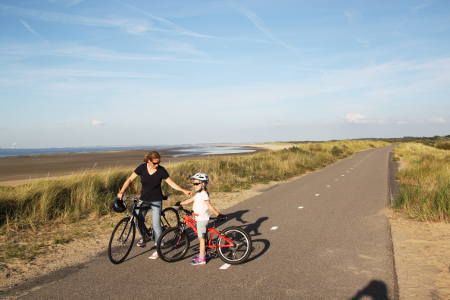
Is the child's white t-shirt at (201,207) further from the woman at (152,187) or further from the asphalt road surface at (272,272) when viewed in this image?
the asphalt road surface at (272,272)

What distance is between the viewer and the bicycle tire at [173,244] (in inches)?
227

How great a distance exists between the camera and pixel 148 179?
20.2ft

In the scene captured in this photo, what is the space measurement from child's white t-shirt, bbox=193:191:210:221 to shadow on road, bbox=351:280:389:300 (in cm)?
254

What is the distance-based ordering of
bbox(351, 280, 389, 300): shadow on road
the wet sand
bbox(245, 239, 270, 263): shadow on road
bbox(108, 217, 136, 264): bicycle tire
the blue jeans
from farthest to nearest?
the wet sand → the blue jeans → bbox(245, 239, 270, 263): shadow on road → bbox(108, 217, 136, 264): bicycle tire → bbox(351, 280, 389, 300): shadow on road

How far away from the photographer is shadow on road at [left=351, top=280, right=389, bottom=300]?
4.38 meters

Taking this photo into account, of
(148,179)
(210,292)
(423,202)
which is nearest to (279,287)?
(210,292)

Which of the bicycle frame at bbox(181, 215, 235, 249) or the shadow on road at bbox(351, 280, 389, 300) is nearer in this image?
the shadow on road at bbox(351, 280, 389, 300)

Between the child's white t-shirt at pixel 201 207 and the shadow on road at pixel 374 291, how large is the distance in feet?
8.32

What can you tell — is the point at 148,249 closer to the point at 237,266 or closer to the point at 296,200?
the point at 237,266

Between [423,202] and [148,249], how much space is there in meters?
7.73

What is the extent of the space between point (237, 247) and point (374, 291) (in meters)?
2.18

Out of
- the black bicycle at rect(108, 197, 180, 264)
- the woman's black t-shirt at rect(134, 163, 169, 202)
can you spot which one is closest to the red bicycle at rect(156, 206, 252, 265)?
the black bicycle at rect(108, 197, 180, 264)

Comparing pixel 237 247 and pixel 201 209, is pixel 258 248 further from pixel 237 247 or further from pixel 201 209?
pixel 201 209

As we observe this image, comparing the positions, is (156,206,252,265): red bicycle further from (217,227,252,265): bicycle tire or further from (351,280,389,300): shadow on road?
(351,280,389,300): shadow on road
